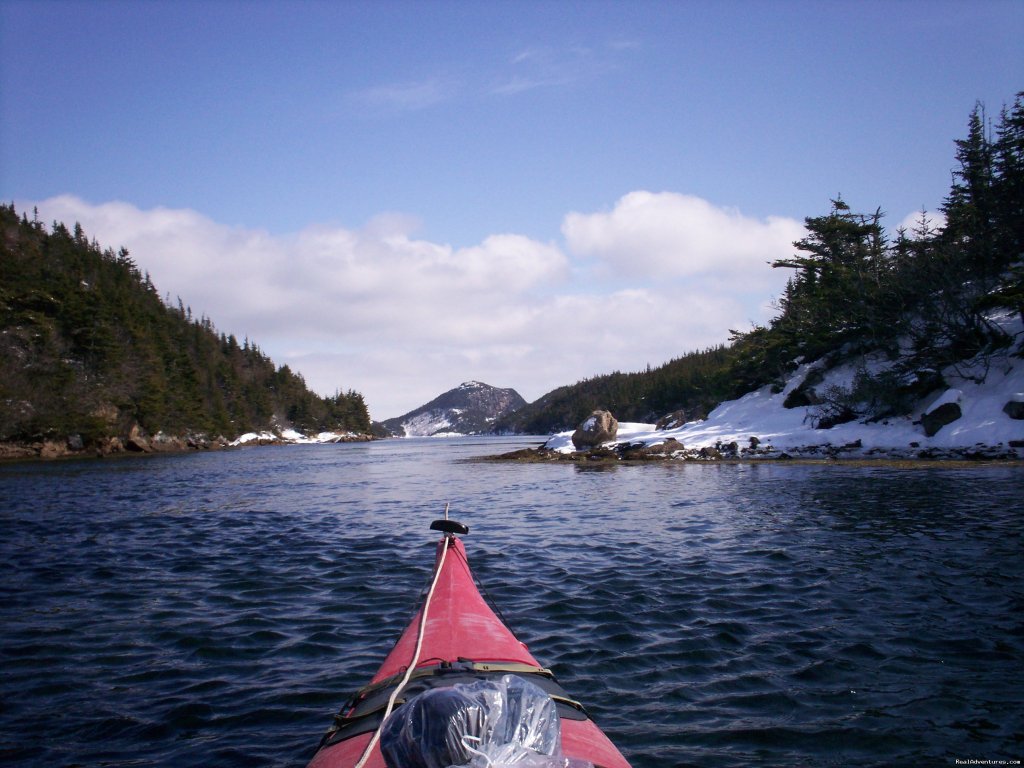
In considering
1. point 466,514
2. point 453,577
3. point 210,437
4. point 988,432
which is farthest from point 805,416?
point 210,437

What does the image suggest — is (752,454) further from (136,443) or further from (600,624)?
(136,443)

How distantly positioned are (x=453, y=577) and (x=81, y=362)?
64.7m

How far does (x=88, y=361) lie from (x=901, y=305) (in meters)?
65.5

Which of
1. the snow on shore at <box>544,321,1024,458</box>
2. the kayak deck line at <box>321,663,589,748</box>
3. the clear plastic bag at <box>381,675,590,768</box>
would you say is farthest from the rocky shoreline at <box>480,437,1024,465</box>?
the clear plastic bag at <box>381,675,590,768</box>

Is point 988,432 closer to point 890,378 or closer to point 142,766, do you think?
point 890,378

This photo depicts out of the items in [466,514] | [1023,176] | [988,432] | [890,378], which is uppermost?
[1023,176]

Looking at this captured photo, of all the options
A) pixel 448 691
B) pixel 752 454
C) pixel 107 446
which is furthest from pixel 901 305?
pixel 107 446

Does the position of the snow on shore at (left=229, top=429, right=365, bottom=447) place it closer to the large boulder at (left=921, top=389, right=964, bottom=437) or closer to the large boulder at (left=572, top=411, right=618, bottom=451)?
the large boulder at (left=572, top=411, right=618, bottom=451)

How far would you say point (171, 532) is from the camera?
13.6m

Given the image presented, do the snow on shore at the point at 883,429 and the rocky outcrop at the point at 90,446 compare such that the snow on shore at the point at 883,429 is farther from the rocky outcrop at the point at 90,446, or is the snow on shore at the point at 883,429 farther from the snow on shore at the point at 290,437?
the snow on shore at the point at 290,437

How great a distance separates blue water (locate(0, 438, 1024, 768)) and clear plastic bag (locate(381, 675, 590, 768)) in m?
2.37

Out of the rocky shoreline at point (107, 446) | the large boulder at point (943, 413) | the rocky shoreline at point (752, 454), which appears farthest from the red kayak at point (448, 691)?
the rocky shoreline at point (107, 446)

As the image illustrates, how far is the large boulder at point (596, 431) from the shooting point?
3681cm

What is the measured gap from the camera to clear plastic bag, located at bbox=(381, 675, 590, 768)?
2021 mm
